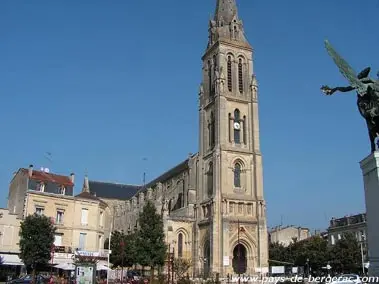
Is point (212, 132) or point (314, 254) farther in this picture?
point (314, 254)

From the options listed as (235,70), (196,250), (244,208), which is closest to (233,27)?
(235,70)

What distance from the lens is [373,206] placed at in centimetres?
1166

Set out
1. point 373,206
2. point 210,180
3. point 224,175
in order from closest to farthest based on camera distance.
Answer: point 373,206 < point 224,175 < point 210,180

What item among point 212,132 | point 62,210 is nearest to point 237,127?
point 212,132

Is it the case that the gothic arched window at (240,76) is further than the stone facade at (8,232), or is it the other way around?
the gothic arched window at (240,76)

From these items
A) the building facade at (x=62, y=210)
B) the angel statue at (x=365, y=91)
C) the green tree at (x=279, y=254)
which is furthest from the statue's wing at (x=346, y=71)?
the green tree at (x=279, y=254)

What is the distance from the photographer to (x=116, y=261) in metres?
51.8

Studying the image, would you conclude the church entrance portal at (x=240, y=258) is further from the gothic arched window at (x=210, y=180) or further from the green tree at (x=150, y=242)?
the green tree at (x=150, y=242)

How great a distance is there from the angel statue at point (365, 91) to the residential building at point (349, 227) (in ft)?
179

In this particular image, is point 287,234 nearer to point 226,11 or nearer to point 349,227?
point 349,227

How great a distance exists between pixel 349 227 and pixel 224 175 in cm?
3015

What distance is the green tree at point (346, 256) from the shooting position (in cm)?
5288

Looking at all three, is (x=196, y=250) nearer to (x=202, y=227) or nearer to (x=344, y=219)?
(x=202, y=227)

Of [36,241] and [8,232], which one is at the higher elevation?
[8,232]
